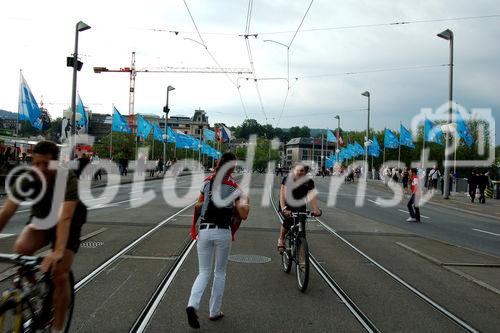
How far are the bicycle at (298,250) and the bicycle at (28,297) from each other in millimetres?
3282

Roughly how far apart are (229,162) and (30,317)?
8.16 feet

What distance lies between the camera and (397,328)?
5488mm

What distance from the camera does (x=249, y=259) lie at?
30.2 ft

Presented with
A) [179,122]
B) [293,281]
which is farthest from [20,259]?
[179,122]

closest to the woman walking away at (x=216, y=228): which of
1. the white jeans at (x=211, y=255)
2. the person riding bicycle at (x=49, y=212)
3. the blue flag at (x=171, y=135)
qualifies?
the white jeans at (x=211, y=255)

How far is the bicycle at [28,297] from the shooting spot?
12.9ft

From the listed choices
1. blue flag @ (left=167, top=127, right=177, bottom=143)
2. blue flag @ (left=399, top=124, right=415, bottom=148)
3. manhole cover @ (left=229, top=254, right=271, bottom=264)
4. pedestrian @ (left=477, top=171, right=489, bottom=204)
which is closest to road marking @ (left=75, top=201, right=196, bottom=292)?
manhole cover @ (left=229, top=254, right=271, bottom=264)

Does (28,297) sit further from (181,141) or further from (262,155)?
(262,155)

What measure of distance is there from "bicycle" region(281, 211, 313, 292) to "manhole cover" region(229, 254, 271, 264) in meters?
0.55

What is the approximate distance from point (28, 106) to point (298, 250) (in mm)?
23672

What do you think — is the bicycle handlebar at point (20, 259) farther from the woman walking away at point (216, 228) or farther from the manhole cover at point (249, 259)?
the manhole cover at point (249, 259)

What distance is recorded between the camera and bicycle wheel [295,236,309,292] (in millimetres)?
6881

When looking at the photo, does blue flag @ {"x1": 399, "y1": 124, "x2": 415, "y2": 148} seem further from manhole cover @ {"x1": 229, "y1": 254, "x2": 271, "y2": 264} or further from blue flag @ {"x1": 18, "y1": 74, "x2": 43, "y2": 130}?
manhole cover @ {"x1": 229, "y1": 254, "x2": 271, "y2": 264}

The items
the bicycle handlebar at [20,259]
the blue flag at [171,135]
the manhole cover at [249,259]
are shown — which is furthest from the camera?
the blue flag at [171,135]
